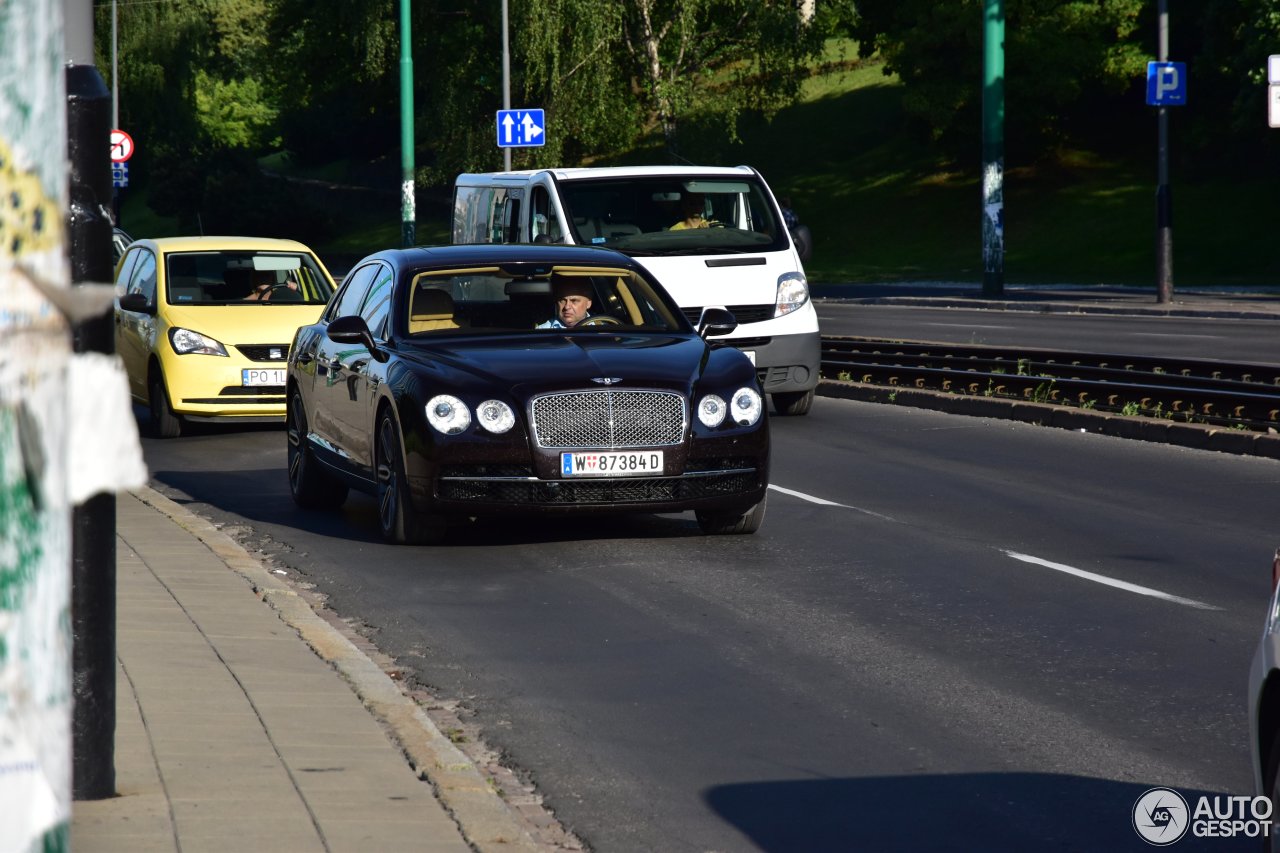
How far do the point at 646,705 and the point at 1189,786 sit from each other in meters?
1.94

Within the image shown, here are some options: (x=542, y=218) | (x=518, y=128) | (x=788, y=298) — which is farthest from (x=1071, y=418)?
(x=518, y=128)

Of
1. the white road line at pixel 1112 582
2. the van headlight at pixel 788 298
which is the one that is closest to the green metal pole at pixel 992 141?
the van headlight at pixel 788 298

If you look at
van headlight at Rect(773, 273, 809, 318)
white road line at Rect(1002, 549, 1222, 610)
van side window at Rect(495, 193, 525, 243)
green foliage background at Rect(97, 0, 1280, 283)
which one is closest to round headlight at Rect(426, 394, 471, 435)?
white road line at Rect(1002, 549, 1222, 610)

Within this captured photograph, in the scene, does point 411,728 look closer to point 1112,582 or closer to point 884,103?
point 1112,582

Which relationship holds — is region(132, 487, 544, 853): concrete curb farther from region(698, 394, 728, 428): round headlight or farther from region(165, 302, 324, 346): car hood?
region(165, 302, 324, 346): car hood

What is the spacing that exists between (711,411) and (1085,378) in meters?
9.35

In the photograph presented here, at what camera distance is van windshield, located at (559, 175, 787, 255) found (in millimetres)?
18297

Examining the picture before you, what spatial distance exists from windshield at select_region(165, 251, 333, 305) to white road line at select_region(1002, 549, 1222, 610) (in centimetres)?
942

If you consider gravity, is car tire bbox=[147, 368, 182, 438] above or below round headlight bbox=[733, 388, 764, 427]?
below

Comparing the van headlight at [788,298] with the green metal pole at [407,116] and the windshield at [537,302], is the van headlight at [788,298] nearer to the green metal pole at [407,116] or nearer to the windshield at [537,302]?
the windshield at [537,302]

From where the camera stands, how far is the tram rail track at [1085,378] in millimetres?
16156

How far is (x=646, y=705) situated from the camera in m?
6.95

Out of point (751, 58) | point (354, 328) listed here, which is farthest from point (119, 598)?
point (751, 58)

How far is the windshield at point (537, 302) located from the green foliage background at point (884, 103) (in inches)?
1246
